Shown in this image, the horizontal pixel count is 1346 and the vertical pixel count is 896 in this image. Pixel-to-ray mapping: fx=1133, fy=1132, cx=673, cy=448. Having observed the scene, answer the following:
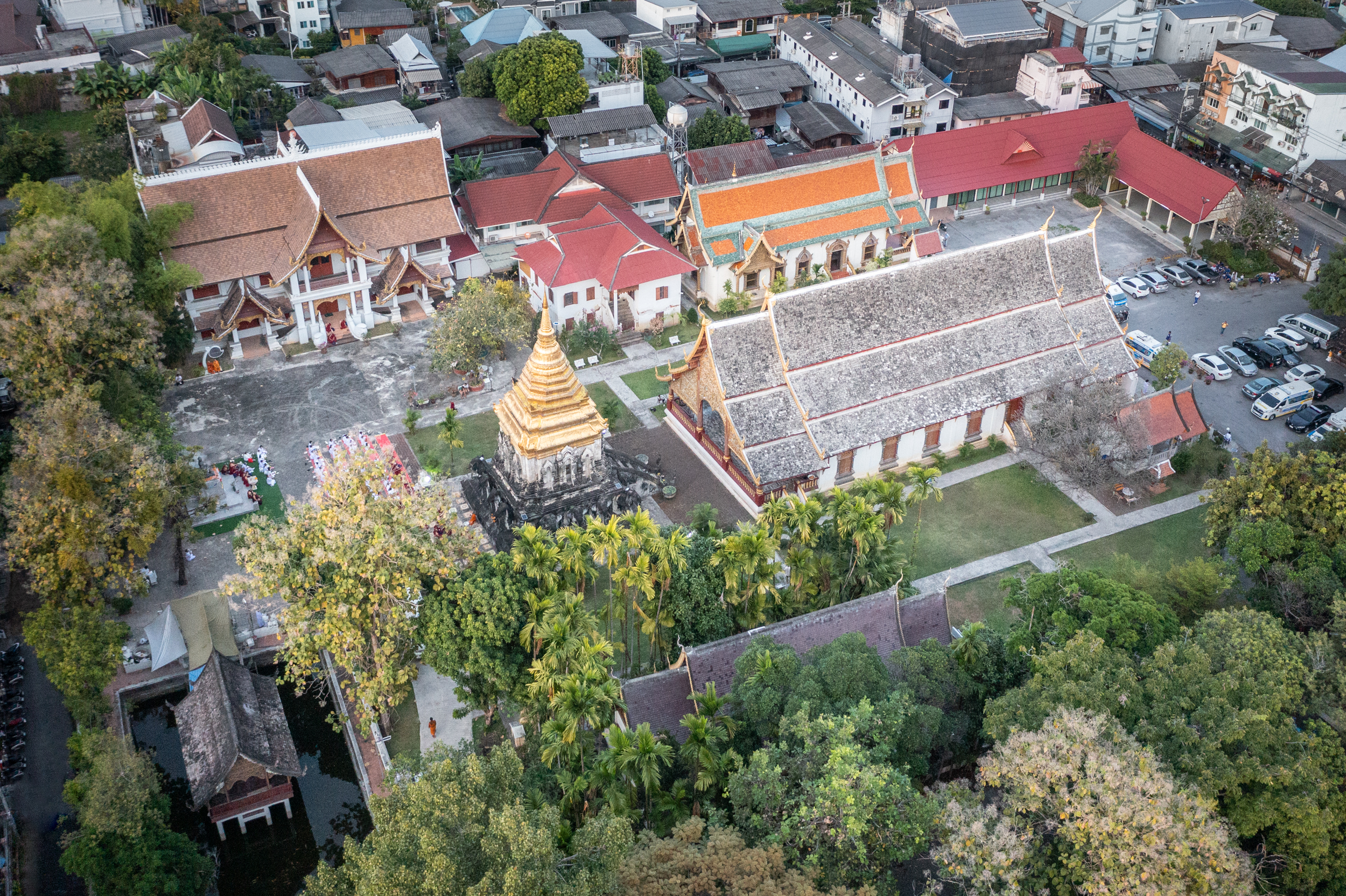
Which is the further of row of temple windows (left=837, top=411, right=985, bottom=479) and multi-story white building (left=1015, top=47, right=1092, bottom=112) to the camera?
multi-story white building (left=1015, top=47, right=1092, bottom=112)

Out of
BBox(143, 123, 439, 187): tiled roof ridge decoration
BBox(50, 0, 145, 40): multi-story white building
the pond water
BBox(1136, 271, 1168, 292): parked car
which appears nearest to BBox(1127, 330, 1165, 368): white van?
BBox(1136, 271, 1168, 292): parked car

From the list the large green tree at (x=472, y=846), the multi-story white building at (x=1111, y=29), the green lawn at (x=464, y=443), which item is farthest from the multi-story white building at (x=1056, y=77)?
the large green tree at (x=472, y=846)

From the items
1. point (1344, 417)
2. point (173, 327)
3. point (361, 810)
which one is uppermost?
point (173, 327)

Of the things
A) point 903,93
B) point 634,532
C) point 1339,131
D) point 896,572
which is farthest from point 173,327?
point 1339,131

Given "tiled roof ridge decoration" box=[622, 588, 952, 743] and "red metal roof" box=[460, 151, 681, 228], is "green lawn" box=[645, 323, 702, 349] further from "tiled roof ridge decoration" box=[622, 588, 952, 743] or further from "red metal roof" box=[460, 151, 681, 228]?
"tiled roof ridge decoration" box=[622, 588, 952, 743]

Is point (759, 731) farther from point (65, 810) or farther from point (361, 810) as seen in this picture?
point (65, 810)

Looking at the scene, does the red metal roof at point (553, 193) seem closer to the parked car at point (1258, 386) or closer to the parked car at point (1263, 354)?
the parked car at point (1263, 354)

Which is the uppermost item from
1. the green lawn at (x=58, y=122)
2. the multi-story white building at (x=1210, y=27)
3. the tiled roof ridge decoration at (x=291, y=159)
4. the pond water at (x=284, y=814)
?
the tiled roof ridge decoration at (x=291, y=159)
